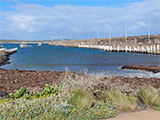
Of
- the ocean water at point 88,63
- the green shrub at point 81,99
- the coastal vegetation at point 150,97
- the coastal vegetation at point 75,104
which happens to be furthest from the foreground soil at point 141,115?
the ocean water at point 88,63

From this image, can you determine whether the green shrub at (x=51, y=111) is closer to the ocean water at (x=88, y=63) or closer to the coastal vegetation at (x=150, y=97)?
the coastal vegetation at (x=150, y=97)

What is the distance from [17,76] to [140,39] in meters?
106

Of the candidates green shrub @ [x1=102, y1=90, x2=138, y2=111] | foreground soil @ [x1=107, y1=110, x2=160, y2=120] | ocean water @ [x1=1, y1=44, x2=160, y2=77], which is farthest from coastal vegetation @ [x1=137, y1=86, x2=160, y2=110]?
ocean water @ [x1=1, y1=44, x2=160, y2=77]

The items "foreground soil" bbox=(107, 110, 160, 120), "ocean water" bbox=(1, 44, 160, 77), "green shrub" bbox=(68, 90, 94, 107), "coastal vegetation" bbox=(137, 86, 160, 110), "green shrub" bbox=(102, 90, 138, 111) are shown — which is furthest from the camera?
"ocean water" bbox=(1, 44, 160, 77)

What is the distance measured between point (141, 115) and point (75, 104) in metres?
1.95

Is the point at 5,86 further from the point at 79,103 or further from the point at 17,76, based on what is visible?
the point at 79,103

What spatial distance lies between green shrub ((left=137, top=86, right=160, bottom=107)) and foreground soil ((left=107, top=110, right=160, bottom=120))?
0.57 meters

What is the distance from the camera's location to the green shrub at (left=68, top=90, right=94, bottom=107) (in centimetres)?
712

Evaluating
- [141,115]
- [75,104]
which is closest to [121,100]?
[141,115]

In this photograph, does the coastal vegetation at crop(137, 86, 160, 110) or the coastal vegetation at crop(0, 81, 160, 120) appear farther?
the coastal vegetation at crop(137, 86, 160, 110)

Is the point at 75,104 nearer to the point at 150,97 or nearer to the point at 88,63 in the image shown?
the point at 150,97

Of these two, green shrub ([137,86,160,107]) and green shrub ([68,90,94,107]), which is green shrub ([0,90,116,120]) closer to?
green shrub ([68,90,94,107])

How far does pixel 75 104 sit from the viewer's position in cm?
712

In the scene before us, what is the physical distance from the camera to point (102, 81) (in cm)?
879
